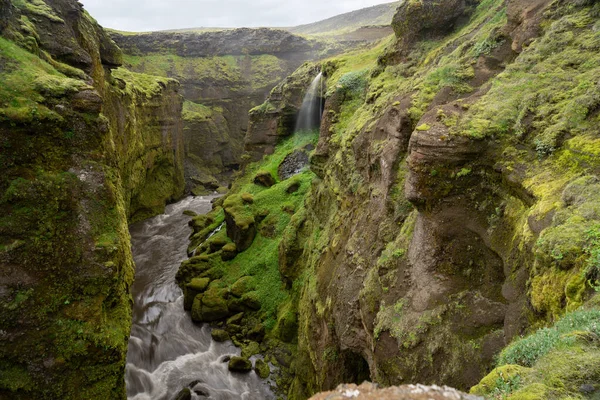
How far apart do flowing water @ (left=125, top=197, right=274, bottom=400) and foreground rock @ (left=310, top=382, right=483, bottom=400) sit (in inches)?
507

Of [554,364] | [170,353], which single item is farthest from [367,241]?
[170,353]

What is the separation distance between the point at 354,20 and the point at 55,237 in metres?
95.4

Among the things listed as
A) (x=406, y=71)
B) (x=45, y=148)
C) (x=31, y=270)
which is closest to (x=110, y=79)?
(x=45, y=148)

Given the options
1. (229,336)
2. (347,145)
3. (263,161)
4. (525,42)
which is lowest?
(229,336)

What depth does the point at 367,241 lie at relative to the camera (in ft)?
33.7

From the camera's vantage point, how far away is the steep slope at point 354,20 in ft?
264

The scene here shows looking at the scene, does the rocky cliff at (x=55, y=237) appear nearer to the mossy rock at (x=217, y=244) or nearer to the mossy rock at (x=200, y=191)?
the mossy rock at (x=217, y=244)

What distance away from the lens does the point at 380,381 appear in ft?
25.3

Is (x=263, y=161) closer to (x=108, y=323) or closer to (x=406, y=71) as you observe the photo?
(x=406, y=71)

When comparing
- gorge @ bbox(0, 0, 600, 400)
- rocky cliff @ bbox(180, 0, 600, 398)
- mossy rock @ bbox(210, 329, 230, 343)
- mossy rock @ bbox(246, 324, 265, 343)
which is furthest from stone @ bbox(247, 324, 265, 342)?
rocky cliff @ bbox(180, 0, 600, 398)

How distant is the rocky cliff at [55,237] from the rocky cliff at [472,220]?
262 inches

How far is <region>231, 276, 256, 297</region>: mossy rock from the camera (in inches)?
734

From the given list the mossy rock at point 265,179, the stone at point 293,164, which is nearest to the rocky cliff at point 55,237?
the mossy rock at point 265,179

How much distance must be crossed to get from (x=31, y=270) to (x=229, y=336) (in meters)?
9.68
